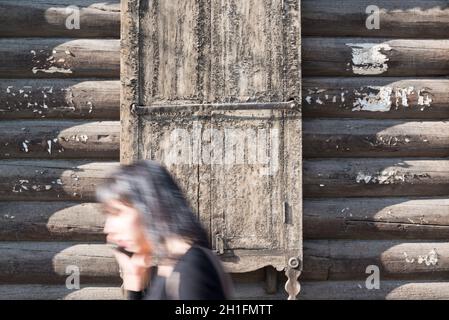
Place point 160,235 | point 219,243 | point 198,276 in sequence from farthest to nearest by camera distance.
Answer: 1. point 219,243
2. point 160,235
3. point 198,276

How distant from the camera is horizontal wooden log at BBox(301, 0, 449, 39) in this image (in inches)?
205

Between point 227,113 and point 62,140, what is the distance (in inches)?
45.0

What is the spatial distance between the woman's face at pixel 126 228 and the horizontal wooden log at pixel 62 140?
2.74 meters

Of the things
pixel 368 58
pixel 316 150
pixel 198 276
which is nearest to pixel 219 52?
pixel 316 150

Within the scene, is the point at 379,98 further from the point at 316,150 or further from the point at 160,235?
the point at 160,235

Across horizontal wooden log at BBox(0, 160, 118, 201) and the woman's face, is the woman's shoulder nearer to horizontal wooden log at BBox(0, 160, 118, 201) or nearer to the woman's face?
the woman's face

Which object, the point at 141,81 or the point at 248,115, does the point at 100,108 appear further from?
the point at 248,115

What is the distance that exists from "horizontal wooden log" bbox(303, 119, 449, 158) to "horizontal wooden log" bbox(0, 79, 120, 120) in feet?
4.47

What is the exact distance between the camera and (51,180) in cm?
508

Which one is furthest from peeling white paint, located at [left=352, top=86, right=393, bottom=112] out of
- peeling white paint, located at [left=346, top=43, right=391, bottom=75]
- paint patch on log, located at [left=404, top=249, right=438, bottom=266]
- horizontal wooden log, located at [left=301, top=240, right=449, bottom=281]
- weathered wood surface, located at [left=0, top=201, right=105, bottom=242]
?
weathered wood surface, located at [left=0, top=201, right=105, bottom=242]

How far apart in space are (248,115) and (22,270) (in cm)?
184

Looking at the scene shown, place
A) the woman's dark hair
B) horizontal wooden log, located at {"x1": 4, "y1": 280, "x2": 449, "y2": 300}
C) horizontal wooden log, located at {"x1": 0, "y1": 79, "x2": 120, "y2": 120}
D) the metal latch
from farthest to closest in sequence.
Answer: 1. horizontal wooden log, located at {"x1": 0, "y1": 79, "x2": 120, "y2": 120}
2. horizontal wooden log, located at {"x1": 4, "y1": 280, "x2": 449, "y2": 300}
3. the metal latch
4. the woman's dark hair

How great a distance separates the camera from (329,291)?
5.06 m
